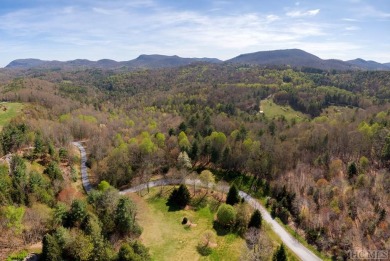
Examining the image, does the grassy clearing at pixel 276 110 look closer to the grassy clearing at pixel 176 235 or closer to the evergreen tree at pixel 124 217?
the grassy clearing at pixel 176 235

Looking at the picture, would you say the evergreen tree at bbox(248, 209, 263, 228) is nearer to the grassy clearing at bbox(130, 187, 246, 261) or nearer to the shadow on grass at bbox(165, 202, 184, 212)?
the grassy clearing at bbox(130, 187, 246, 261)

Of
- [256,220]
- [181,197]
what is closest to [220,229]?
[256,220]

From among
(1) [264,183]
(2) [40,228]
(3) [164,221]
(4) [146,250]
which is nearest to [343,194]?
(1) [264,183]

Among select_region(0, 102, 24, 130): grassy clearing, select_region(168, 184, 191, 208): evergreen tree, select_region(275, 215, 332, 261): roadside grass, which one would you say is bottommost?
select_region(275, 215, 332, 261): roadside grass

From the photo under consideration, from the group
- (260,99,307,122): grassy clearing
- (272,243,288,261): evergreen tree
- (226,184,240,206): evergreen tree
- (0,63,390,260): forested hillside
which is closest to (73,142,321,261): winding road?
(0,63,390,260): forested hillside

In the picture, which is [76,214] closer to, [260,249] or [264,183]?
[260,249]

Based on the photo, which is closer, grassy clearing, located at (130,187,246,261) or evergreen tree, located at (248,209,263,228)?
grassy clearing, located at (130,187,246,261)

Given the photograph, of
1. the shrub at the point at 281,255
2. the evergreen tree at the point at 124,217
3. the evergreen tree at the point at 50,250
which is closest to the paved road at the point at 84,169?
the evergreen tree at the point at 124,217
